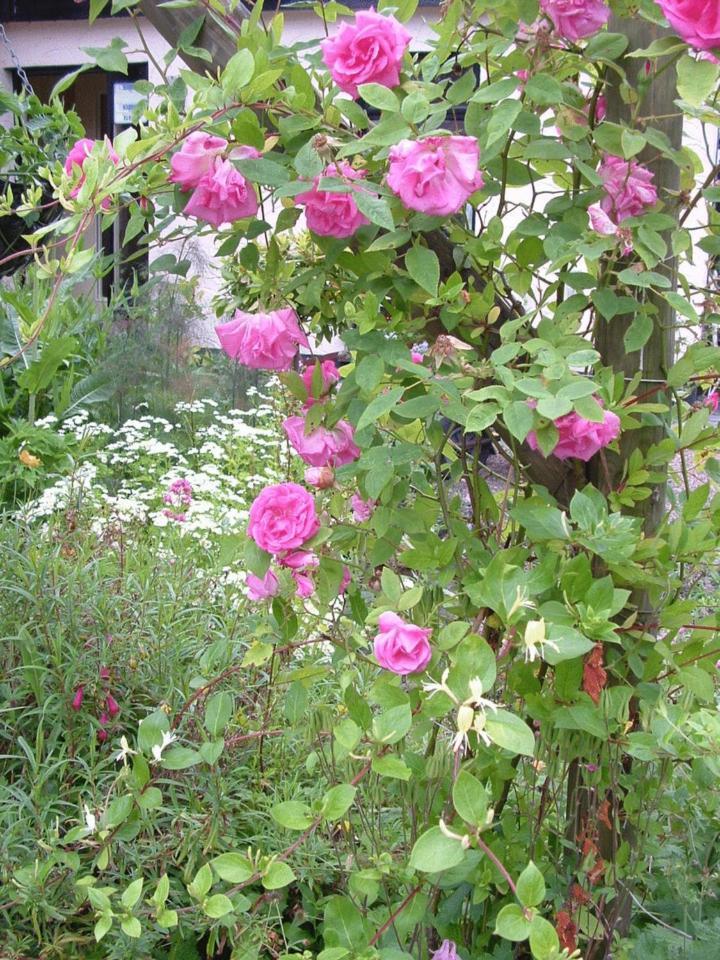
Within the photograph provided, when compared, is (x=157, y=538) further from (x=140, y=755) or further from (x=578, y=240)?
(x=578, y=240)

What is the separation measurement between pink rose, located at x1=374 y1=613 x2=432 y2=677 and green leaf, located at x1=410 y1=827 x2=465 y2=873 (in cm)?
23

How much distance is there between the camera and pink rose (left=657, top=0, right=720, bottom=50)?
94 cm

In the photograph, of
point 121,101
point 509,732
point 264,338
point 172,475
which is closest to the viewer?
point 509,732

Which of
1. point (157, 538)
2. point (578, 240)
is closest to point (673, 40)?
point (578, 240)

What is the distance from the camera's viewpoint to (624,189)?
4.00ft

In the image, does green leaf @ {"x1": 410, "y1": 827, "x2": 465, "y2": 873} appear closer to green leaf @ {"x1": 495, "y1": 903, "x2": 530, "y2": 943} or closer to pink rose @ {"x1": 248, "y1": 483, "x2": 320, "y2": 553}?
green leaf @ {"x1": 495, "y1": 903, "x2": 530, "y2": 943}

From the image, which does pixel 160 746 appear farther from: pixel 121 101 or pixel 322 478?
pixel 121 101

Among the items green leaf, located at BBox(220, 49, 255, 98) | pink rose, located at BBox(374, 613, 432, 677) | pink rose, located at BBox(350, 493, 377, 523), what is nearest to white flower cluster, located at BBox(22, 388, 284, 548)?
pink rose, located at BBox(350, 493, 377, 523)

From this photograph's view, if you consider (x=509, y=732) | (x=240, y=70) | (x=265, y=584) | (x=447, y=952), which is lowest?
(x=447, y=952)

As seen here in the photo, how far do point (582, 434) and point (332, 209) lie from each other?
0.38m

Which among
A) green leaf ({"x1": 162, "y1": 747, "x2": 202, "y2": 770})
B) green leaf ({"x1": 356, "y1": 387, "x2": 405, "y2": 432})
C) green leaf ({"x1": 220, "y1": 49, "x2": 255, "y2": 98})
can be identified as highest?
green leaf ({"x1": 220, "y1": 49, "x2": 255, "y2": 98})

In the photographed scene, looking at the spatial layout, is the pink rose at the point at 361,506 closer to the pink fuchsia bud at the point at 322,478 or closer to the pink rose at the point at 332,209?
the pink fuchsia bud at the point at 322,478

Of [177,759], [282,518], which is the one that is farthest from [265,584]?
[177,759]

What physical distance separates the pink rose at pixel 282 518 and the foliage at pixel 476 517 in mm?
64
